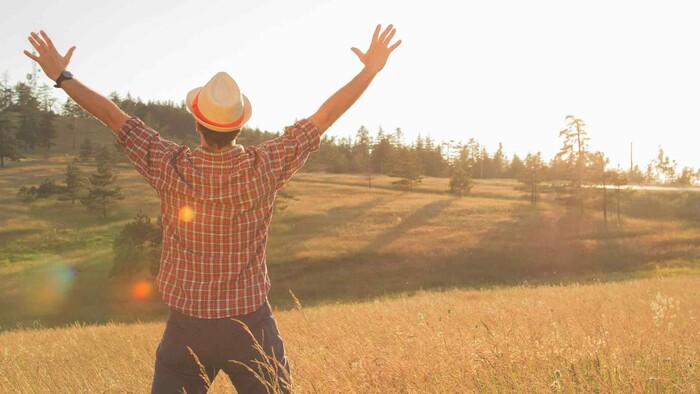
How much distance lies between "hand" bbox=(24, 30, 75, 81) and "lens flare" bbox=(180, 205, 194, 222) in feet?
3.58

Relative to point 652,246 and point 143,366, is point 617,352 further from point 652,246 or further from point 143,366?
point 652,246

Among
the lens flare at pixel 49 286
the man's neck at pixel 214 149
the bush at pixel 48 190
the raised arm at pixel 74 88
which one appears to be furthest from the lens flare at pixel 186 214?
the bush at pixel 48 190

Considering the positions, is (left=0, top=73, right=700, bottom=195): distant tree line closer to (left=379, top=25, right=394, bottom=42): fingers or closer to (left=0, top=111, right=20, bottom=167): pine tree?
(left=0, top=111, right=20, bottom=167): pine tree

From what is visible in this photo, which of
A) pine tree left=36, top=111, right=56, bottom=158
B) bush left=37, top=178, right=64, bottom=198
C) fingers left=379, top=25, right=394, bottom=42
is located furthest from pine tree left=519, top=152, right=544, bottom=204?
pine tree left=36, top=111, right=56, bottom=158

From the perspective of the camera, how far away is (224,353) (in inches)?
115

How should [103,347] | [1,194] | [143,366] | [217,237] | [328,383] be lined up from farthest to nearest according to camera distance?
[1,194] → [103,347] → [143,366] → [328,383] → [217,237]

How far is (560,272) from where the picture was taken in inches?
1553

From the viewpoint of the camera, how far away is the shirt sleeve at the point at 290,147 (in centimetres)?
300

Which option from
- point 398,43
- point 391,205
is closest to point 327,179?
point 391,205

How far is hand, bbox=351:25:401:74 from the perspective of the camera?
3.30 meters

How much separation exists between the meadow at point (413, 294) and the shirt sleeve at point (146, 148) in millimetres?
1475

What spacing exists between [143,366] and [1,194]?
70459 millimetres

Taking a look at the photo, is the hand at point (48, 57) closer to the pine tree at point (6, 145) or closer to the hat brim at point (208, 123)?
the hat brim at point (208, 123)

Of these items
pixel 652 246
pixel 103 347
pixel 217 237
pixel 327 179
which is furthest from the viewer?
pixel 327 179
